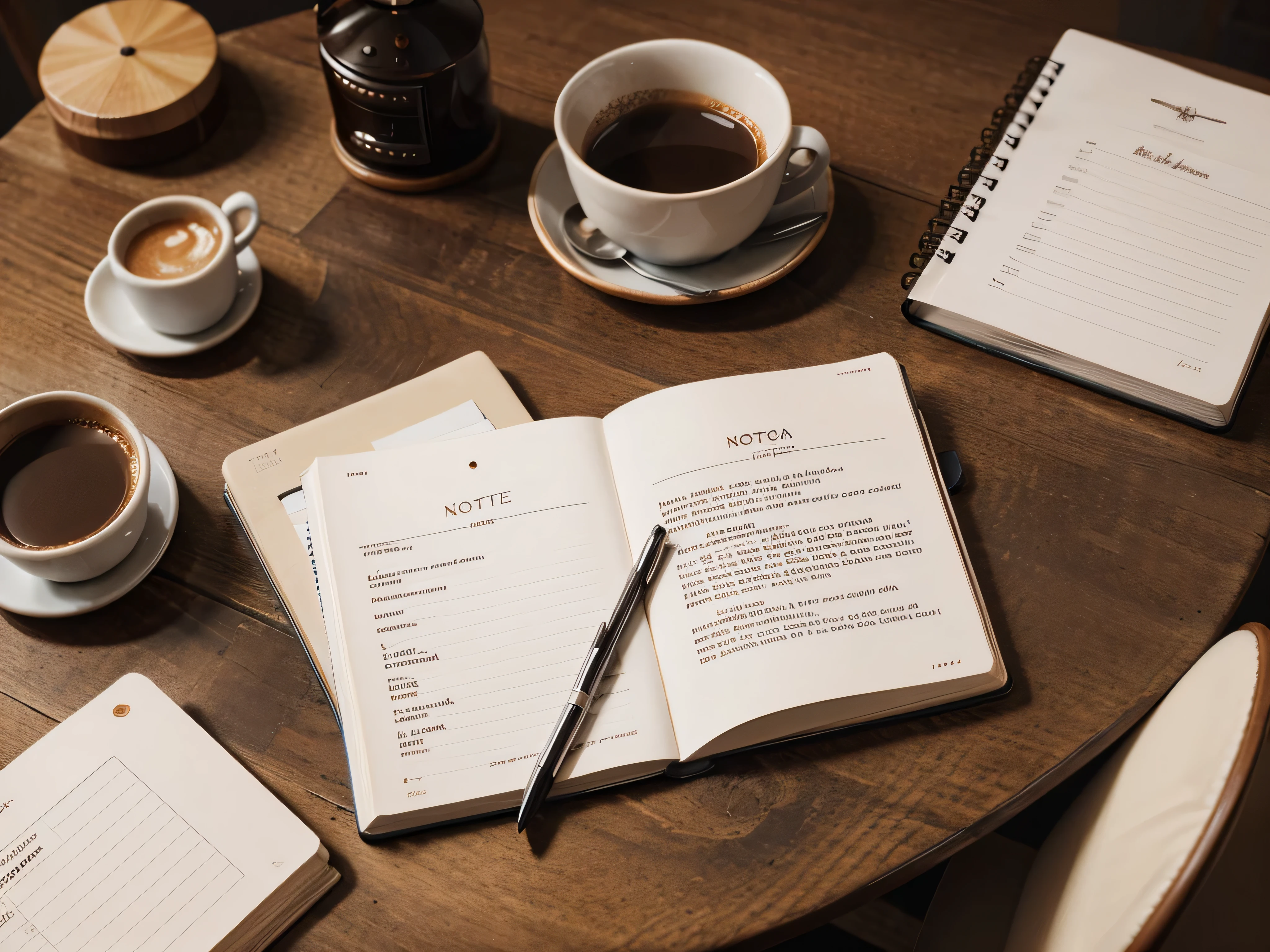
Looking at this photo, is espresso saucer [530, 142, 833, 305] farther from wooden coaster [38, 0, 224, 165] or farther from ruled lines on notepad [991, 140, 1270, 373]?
wooden coaster [38, 0, 224, 165]

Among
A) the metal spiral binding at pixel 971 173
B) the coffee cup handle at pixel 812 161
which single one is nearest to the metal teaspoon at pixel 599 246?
the coffee cup handle at pixel 812 161

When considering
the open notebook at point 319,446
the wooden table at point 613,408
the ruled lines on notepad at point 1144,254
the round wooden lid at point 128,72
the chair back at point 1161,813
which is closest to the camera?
the chair back at point 1161,813

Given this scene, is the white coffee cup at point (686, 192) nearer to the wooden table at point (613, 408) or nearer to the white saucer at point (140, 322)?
the wooden table at point (613, 408)

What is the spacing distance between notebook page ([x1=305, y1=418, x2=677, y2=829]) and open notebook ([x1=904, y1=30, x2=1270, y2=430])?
0.43 m

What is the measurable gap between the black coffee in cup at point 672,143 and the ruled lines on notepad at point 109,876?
0.68 metres

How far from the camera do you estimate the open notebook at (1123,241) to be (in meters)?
0.86

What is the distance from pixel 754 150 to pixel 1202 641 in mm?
604

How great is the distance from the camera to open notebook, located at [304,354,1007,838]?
0.68m

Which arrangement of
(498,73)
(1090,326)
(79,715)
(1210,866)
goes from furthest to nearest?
(498,73)
(1090,326)
(79,715)
(1210,866)

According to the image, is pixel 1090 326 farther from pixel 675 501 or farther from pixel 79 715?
pixel 79 715

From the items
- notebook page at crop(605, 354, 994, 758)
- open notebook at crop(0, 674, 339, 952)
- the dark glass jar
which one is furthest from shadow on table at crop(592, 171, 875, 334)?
open notebook at crop(0, 674, 339, 952)

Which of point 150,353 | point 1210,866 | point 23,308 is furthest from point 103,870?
point 1210,866

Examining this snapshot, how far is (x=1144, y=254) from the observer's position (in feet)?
2.98

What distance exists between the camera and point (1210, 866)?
0.56m
